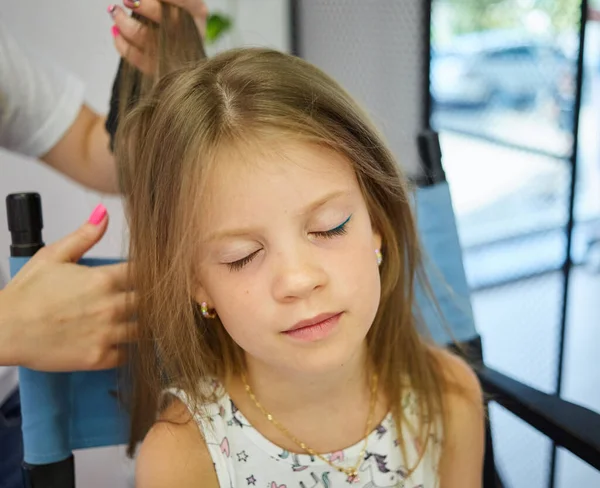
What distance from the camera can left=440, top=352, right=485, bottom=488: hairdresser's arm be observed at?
781 mm

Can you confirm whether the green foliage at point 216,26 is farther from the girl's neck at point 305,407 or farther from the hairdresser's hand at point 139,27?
the girl's neck at point 305,407

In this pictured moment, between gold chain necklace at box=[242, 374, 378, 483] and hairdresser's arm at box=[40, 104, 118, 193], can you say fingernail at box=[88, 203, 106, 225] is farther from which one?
gold chain necklace at box=[242, 374, 378, 483]

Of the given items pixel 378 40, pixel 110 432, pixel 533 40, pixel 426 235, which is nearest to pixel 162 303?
pixel 110 432

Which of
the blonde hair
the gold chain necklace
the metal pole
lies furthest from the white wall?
the metal pole

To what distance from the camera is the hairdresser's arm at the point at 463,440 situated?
781 millimetres

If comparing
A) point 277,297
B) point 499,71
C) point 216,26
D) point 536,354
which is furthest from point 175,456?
point 499,71

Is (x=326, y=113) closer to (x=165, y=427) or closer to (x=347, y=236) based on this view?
(x=347, y=236)

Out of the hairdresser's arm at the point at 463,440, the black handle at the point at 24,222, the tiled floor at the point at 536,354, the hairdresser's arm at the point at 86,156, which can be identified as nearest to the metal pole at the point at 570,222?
the tiled floor at the point at 536,354

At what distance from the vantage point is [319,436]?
747 millimetres

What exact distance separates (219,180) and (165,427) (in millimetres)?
302

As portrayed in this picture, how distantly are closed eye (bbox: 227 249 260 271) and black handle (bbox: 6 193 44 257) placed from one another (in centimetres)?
24

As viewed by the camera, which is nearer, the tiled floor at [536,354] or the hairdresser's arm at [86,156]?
the hairdresser's arm at [86,156]

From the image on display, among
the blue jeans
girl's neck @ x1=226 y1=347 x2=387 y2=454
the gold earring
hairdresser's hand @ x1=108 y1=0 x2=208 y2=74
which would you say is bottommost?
the blue jeans

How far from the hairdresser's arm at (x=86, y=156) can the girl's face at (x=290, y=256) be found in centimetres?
30
